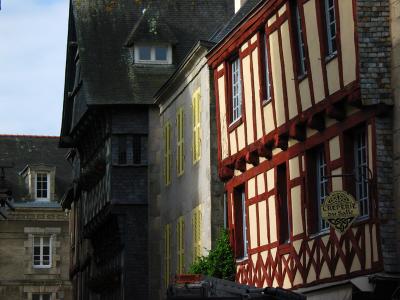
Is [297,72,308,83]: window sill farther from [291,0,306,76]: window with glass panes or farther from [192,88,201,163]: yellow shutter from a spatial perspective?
[192,88,201,163]: yellow shutter

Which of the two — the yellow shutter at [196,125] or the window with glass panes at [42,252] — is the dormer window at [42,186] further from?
the yellow shutter at [196,125]

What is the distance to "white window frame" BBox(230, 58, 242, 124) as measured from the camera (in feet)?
92.5

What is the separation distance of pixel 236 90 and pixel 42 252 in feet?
122

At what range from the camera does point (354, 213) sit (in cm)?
2022

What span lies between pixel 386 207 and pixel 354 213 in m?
0.57

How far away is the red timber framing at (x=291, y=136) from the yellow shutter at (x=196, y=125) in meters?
2.07

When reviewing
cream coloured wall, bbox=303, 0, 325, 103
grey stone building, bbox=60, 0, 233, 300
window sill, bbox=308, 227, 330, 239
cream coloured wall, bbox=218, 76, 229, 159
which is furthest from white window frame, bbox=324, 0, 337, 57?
grey stone building, bbox=60, 0, 233, 300

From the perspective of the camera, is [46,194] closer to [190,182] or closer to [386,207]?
[190,182]

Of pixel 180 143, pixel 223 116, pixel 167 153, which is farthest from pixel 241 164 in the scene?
pixel 167 153

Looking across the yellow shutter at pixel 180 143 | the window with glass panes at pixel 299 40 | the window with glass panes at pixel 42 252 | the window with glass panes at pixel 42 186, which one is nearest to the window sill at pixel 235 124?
the window with glass panes at pixel 299 40

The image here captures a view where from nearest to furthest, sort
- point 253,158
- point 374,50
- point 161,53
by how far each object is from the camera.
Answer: point 374,50 < point 253,158 < point 161,53

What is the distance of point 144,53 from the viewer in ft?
134

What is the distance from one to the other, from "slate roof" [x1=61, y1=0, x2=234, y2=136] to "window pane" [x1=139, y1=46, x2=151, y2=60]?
0.98 feet

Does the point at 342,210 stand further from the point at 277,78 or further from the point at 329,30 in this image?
the point at 277,78
